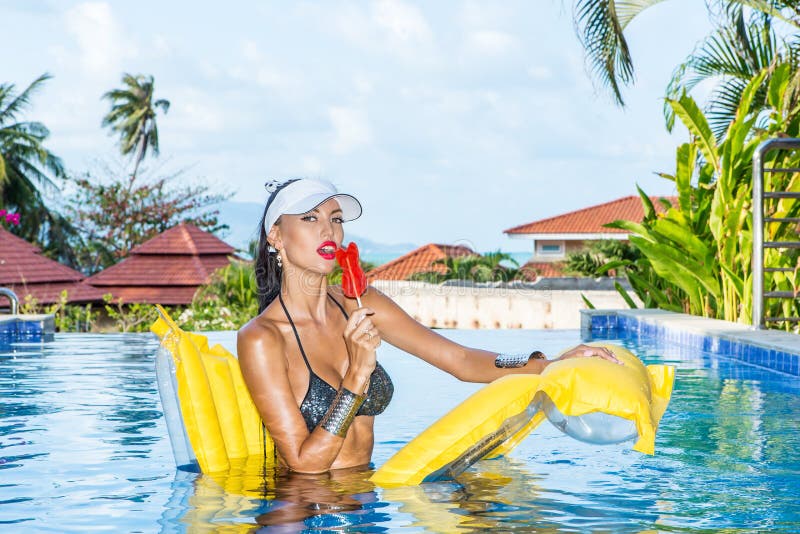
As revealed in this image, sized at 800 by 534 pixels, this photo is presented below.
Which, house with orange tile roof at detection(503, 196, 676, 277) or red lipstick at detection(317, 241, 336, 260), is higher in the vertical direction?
house with orange tile roof at detection(503, 196, 676, 277)

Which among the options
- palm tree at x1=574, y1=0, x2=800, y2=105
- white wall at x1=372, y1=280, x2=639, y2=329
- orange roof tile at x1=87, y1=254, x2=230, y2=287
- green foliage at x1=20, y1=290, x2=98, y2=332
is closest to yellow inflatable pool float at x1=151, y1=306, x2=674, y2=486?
palm tree at x1=574, y1=0, x2=800, y2=105

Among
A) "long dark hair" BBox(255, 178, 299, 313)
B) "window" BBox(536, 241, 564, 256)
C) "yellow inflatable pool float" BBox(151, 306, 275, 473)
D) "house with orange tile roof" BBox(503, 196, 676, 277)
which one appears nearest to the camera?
"long dark hair" BBox(255, 178, 299, 313)

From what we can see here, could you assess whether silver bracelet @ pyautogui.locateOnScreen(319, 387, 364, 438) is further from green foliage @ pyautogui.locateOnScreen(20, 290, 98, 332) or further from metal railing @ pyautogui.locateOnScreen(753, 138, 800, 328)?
green foliage @ pyautogui.locateOnScreen(20, 290, 98, 332)

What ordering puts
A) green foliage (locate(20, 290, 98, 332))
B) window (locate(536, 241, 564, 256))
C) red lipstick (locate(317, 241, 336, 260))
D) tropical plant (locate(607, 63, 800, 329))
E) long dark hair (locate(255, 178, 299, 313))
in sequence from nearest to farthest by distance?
1. red lipstick (locate(317, 241, 336, 260))
2. long dark hair (locate(255, 178, 299, 313))
3. tropical plant (locate(607, 63, 800, 329))
4. green foliage (locate(20, 290, 98, 332))
5. window (locate(536, 241, 564, 256))

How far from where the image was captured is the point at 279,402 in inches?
134

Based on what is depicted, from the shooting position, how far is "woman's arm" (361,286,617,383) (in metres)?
3.86

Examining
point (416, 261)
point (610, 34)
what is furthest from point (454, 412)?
point (416, 261)

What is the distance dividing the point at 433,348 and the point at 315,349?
492 millimetres

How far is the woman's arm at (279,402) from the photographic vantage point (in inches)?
134

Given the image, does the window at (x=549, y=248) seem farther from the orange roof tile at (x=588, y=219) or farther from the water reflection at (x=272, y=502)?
the water reflection at (x=272, y=502)

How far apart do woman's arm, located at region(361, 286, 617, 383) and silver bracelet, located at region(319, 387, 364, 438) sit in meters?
0.59

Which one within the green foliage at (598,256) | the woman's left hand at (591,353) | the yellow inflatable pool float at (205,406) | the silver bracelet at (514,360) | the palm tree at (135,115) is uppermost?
the palm tree at (135,115)

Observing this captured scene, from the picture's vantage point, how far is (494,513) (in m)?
3.43

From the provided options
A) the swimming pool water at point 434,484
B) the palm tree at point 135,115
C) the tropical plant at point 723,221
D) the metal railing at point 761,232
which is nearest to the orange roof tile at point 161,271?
the tropical plant at point 723,221
